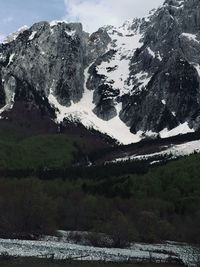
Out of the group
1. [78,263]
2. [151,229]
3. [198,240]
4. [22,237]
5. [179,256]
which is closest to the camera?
[78,263]

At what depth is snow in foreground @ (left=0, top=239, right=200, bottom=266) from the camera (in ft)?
269

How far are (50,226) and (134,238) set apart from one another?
19.3 metres

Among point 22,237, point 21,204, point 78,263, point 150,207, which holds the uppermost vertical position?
point 150,207

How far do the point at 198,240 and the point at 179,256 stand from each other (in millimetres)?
23174

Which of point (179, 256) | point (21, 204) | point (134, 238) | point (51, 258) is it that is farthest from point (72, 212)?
point (51, 258)

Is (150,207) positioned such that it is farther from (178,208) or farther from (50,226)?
(50,226)

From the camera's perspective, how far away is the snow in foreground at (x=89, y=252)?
3228 inches

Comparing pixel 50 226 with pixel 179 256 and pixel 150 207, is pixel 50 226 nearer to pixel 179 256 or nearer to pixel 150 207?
pixel 179 256

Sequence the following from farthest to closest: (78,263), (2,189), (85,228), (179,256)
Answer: (2,189), (85,228), (179,256), (78,263)

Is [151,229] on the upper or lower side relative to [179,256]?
upper

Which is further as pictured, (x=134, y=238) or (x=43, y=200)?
(x=43, y=200)

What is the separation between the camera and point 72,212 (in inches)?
5536

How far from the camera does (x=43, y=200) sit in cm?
13488

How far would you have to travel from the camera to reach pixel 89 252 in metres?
89.1
